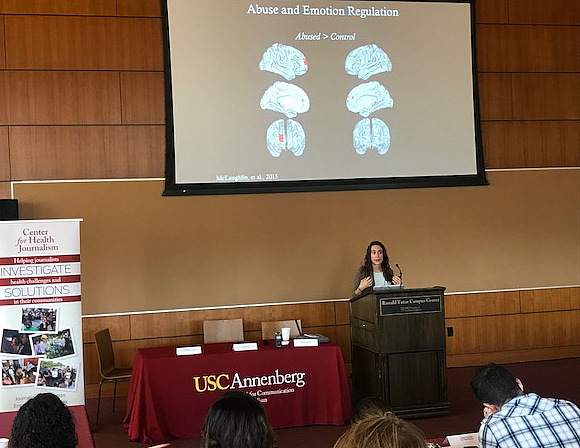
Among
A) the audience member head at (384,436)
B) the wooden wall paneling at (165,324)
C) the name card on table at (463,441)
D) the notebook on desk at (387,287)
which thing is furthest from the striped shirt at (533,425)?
the wooden wall paneling at (165,324)

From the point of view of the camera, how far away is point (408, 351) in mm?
6328

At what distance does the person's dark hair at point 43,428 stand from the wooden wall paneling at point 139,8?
589 centimetres

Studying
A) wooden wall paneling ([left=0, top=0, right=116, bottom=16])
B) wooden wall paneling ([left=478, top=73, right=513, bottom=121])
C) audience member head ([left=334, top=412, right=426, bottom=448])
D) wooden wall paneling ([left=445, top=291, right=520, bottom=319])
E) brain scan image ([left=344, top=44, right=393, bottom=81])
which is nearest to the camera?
audience member head ([left=334, top=412, right=426, bottom=448])

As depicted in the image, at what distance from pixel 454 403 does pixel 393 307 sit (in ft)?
4.33

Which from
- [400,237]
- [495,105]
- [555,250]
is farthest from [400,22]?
[555,250]

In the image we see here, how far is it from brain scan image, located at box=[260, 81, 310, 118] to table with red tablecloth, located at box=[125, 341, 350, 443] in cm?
274

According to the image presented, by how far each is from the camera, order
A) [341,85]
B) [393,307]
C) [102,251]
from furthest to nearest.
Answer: [341,85] → [102,251] → [393,307]

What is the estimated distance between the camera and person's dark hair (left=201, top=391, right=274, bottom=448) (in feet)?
8.12

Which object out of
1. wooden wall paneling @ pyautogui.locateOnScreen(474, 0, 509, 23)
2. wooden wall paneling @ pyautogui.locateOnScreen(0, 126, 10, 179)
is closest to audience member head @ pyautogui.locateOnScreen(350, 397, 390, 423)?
wooden wall paneling @ pyautogui.locateOnScreen(0, 126, 10, 179)

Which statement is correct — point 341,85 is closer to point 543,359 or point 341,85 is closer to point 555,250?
point 555,250

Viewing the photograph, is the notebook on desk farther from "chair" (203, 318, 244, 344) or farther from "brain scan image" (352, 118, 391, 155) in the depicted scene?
"brain scan image" (352, 118, 391, 155)

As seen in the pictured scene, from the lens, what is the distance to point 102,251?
765 centimetres

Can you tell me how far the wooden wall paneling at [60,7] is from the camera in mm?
7484

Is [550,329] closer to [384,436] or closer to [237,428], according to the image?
[237,428]
